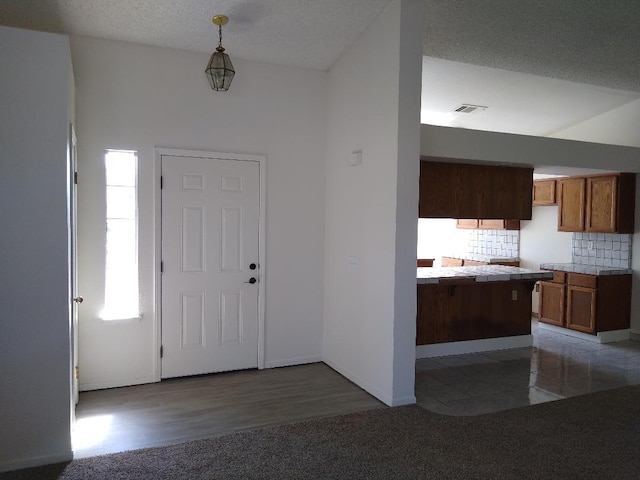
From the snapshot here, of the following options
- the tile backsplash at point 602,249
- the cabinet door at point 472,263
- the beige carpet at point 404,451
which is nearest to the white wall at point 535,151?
the tile backsplash at point 602,249

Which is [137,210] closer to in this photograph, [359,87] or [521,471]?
[359,87]

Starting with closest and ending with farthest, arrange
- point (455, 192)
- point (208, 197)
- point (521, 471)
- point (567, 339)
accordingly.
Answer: point (521, 471) < point (208, 197) < point (455, 192) < point (567, 339)

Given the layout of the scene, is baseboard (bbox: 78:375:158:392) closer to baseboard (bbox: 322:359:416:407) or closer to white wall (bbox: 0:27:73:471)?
white wall (bbox: 0:27:73:471)

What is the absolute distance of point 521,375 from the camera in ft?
14.3

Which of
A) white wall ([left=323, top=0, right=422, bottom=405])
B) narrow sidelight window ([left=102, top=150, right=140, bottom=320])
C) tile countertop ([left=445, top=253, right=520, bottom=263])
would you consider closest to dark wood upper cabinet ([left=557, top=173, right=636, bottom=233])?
tile countertop ([left=445, top=253, right=520, bottom=263])

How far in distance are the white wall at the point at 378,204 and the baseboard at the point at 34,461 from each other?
2275mm

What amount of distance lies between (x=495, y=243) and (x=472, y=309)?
3.23 metres

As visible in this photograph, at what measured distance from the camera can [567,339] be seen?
19.2 ft

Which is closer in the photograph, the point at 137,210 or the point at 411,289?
the point at 411,289

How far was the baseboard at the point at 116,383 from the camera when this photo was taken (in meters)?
3.84

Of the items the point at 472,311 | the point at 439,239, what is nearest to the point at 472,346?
the point at 472,311

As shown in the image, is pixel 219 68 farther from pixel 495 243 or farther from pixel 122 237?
pixel 495 243

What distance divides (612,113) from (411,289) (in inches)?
189

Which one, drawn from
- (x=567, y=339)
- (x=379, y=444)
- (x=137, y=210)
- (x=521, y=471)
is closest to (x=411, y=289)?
(x=379, y=444)
